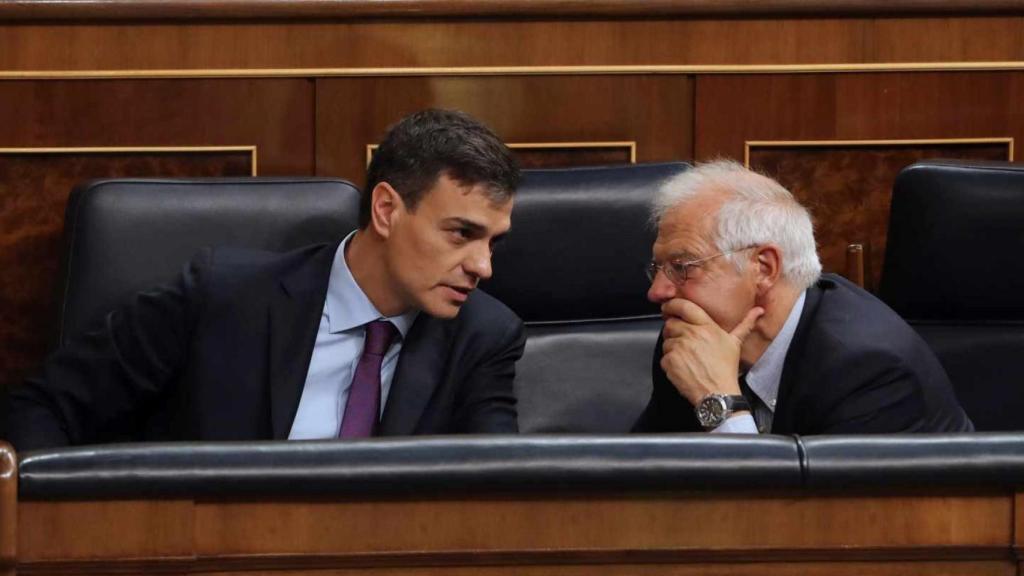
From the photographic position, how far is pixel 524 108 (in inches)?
69.9

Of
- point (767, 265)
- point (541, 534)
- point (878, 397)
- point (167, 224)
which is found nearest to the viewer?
point (541, 534)

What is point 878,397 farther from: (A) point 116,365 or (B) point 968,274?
(A) point 116,365

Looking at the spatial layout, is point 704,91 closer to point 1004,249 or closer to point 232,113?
point 1004,249

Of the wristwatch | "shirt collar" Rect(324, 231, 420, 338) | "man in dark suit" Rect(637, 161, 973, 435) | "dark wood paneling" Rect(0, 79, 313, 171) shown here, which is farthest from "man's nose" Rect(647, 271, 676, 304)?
"dark wood paneling" Rect(0, 79, 313, 171)

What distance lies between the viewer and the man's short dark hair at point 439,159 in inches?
53.2

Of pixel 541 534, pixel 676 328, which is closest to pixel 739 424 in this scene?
pixel 676 328

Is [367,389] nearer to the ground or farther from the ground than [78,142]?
nearer to the ground

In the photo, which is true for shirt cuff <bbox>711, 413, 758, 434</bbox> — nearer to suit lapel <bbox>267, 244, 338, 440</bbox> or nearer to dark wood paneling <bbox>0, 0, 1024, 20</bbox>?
suit lapel <bbox>267, 244, 338, 440</bbox>

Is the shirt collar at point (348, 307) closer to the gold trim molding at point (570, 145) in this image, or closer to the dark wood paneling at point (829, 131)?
the gold trim molding at point (570, 145)

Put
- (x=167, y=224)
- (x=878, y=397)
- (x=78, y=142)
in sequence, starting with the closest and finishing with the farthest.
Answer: (x=878, y=397) → (x=167, y=224) → (x=78, y=142)

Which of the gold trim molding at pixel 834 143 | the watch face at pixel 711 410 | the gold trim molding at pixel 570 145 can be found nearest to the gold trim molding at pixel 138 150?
the gold trim molding at pixel 570 145

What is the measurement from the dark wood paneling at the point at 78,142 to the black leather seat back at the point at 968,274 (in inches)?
28.3

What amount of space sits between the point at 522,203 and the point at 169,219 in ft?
1.12

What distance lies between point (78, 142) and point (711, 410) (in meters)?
0.84
